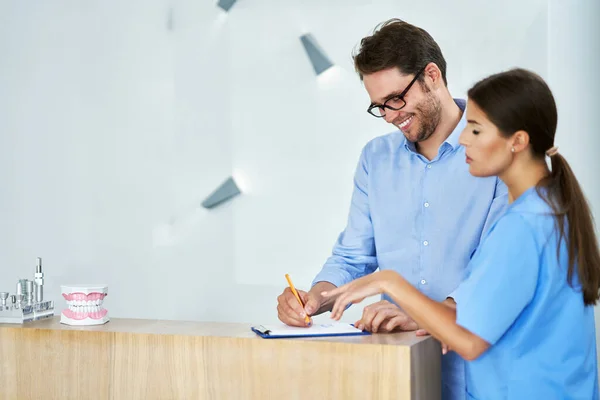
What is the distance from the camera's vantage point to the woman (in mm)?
1387

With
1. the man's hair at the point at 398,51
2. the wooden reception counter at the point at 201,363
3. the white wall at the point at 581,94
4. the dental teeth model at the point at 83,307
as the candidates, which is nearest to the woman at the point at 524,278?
the wooden reception counter at the point at 201,363

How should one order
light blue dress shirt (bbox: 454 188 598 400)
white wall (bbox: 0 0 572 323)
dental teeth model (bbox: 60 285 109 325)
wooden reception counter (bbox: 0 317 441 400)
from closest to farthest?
light blue dress shirt (bbox: 454 188 598 400)
wooden reception counter (bbox: 0 317 441 400)
dental teeth model (bbox: 60 285 109 325)
white wall (bbox: 0 0 572 323)

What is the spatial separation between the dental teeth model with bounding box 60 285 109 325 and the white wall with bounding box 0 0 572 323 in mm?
1561

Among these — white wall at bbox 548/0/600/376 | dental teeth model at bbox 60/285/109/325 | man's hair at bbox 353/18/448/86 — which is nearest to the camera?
dental teeth model at bbox 60/285/109/325

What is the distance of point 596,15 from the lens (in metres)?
2.82

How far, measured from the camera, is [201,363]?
1.72 m

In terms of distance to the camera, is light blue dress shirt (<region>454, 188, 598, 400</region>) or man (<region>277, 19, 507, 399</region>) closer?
light blue dress shirt (<region>454, 188, 598, 400</region>)

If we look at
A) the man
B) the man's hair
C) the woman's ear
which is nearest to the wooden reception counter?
the man

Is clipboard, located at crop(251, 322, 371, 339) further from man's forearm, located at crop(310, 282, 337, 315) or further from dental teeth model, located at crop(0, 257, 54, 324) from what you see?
dental teeth model, located at crop(0, 257, 54, 324)

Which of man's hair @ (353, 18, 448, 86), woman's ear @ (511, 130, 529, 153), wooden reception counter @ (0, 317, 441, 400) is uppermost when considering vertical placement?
man's hair @ (353, 18, 448, 86)

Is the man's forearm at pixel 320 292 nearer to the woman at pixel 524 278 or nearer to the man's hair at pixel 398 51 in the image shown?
the woman at pixel 524 278

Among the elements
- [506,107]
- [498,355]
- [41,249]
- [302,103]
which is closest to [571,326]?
[498,355]

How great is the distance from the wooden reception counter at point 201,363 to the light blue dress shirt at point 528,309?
196 mm

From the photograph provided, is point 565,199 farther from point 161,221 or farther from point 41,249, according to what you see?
point 41,249
